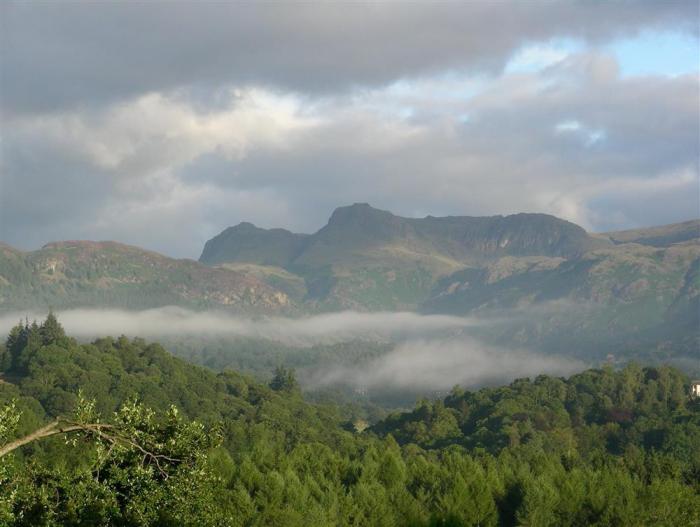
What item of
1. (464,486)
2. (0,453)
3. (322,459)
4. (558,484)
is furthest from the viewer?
(322,459)

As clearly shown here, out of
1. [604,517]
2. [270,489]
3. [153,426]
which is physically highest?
[153,426]

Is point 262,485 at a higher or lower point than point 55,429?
lower

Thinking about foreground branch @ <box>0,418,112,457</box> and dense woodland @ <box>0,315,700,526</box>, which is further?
dense woodland @ <box>0,315,700,526</box>

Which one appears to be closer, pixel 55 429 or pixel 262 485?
pixel 55 429

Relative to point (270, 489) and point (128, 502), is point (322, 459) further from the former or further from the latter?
point (128, 502)

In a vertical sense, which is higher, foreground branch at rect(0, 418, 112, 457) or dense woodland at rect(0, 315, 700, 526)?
foreground branch at rect(0, 418, 112, 457)

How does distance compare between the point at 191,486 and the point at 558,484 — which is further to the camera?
the point at 558,484

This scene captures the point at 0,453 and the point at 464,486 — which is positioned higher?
the point at 0,453

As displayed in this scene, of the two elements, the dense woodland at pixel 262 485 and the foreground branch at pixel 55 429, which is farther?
the dense woodland at pixel 262 485

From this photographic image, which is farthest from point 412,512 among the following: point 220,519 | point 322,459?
point 220,519

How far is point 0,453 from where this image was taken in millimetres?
35031

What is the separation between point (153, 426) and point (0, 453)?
265 inches

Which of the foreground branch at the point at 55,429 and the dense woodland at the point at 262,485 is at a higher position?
the foreground branch at the point at 55,429

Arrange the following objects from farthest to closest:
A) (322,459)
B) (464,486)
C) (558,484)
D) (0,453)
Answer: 1. (322,459)
2. (558,484)
3. (464,486)
4. (0,453)
